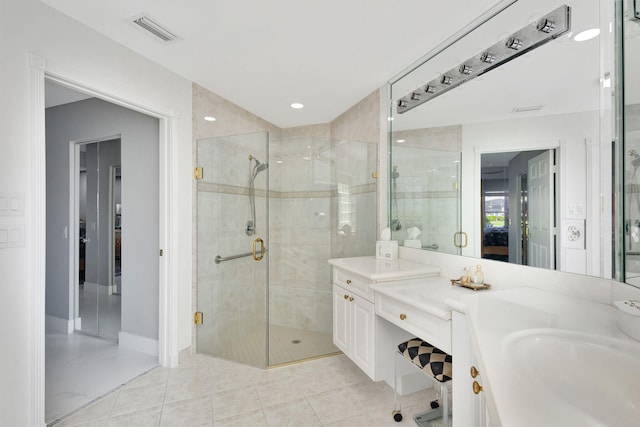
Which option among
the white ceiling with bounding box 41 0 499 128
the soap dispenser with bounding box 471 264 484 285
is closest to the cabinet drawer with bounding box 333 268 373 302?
the soap dispenser with bounding box 471 264 484 285

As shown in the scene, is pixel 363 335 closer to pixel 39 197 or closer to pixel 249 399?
pixel 249 399

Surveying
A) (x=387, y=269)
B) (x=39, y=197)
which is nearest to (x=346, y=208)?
(x=387, y=269)

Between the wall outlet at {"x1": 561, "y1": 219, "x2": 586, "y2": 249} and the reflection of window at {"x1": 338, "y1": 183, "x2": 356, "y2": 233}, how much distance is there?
1831mm

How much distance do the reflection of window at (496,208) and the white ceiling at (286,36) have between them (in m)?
1.03

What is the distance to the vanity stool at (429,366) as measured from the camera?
157 centimetres

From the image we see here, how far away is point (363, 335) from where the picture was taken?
2.11m

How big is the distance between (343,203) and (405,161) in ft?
2.63

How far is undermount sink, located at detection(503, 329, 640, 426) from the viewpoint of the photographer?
2.16ft

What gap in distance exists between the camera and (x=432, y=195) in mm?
2250

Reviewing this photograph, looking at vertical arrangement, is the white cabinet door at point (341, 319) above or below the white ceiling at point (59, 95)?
below

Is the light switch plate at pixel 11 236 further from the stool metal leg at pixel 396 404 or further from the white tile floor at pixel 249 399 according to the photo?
the stool metal leg at pixel 396 404

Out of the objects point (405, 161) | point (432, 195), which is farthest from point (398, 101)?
point (432, 195)

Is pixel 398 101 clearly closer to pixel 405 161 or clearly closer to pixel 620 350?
pixel 405 161

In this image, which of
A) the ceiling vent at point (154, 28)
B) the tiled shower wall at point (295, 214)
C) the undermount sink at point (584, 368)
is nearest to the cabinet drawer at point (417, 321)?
the undermount sink at point (584, 368)
